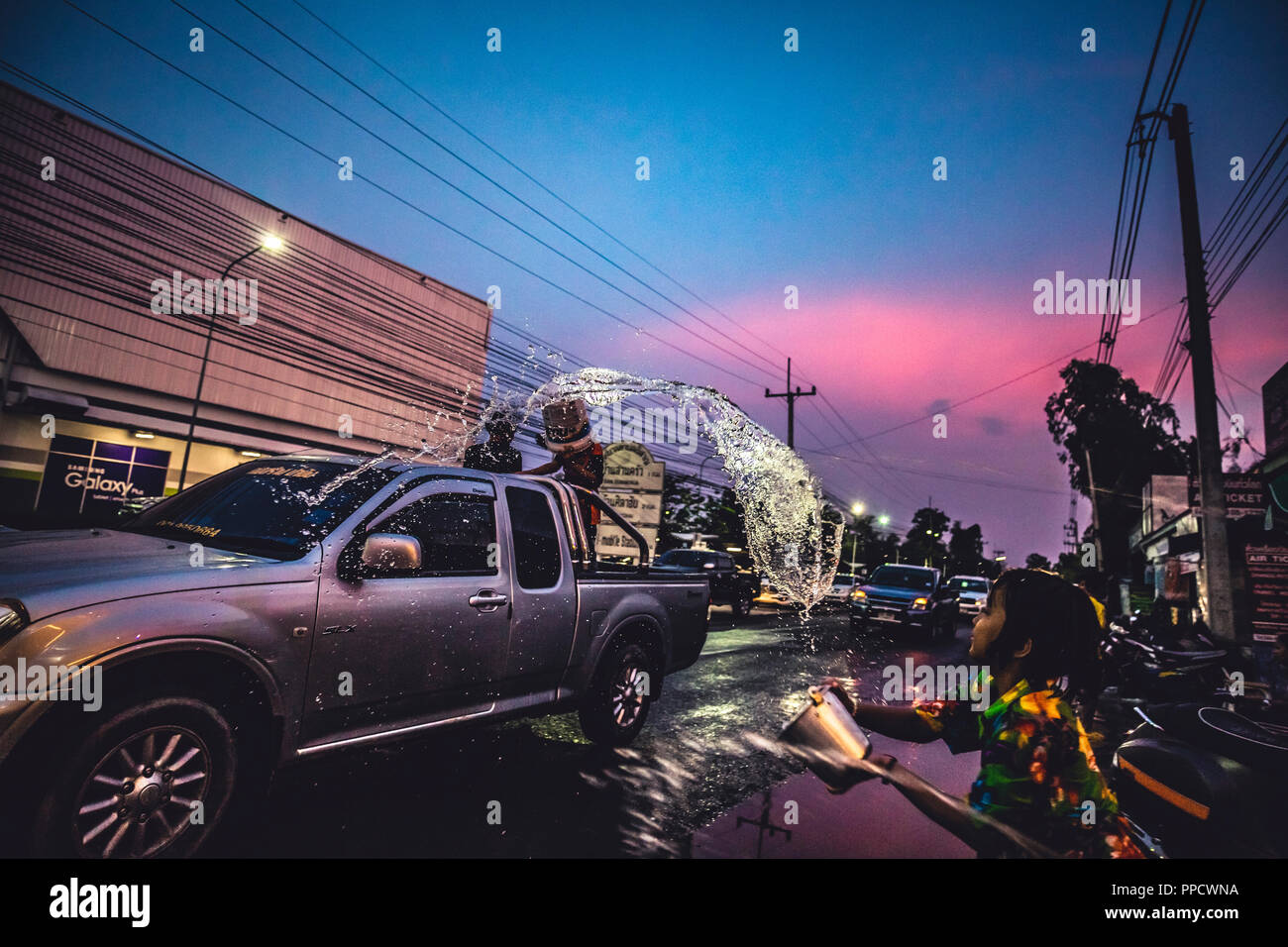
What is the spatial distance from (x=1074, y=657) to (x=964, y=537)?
142 meters

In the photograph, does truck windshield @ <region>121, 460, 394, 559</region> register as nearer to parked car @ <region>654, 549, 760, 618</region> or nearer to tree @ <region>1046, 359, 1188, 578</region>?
parked car @ <region>654, 549, 760, 618</region>

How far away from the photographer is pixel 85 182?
19.4 meters

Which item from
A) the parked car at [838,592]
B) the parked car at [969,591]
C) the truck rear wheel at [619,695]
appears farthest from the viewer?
the parked car at [838,592]

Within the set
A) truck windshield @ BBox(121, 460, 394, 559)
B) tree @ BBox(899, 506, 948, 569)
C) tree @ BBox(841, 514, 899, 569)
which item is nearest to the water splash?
truck windshield @ BBox(121, 460, 394, 559)

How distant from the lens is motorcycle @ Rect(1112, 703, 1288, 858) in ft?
9.62

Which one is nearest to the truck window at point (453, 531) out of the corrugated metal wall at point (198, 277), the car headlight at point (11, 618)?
the car headlight at point (11, 618)

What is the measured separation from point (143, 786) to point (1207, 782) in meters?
4.73

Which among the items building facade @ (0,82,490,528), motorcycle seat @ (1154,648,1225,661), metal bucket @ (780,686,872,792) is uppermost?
building facade @ (0,82,490,528)

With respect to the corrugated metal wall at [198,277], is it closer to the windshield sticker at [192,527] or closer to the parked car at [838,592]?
the windshield sticker at [192,527]

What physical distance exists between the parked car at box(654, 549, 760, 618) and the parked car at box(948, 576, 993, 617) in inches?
337

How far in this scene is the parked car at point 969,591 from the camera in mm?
23875

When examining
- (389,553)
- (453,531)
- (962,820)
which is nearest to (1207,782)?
(962,820)

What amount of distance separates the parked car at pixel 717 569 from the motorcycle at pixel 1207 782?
14.7m
